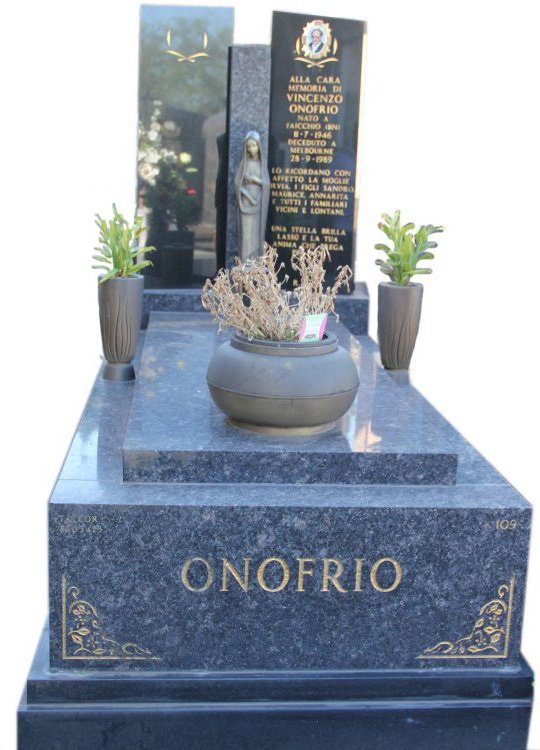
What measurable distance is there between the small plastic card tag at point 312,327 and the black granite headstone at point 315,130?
115 inches

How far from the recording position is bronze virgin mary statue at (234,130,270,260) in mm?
7203

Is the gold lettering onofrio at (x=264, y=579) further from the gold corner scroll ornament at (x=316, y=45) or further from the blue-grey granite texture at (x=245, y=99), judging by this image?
the gold corner scroll ornament at (x=316, y=45)

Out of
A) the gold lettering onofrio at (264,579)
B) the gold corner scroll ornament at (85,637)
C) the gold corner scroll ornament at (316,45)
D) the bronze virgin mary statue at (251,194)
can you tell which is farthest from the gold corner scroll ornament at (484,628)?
the gold corner scroll ornament at (316,45)

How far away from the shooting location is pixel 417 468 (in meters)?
4.52

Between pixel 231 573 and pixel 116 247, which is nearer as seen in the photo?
pixel 231 573

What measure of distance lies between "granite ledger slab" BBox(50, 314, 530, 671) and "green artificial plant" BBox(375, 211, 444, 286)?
8.24ft

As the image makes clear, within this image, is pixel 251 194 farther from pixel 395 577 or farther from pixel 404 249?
pixel 395 577

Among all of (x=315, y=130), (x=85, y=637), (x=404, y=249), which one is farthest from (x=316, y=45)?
(x=85, y=637)

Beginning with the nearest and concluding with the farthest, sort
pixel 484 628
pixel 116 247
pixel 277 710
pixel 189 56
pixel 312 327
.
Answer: pixel 277 710 < pixel 484 628 < pixel 312 327 < pixel 116 247 < pixel 189 56

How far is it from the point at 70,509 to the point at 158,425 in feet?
2.24

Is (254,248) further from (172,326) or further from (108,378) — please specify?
(108,378)

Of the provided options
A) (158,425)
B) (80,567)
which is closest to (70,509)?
(80,567)

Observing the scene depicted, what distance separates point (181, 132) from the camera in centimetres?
744

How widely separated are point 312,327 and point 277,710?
1.56 m
